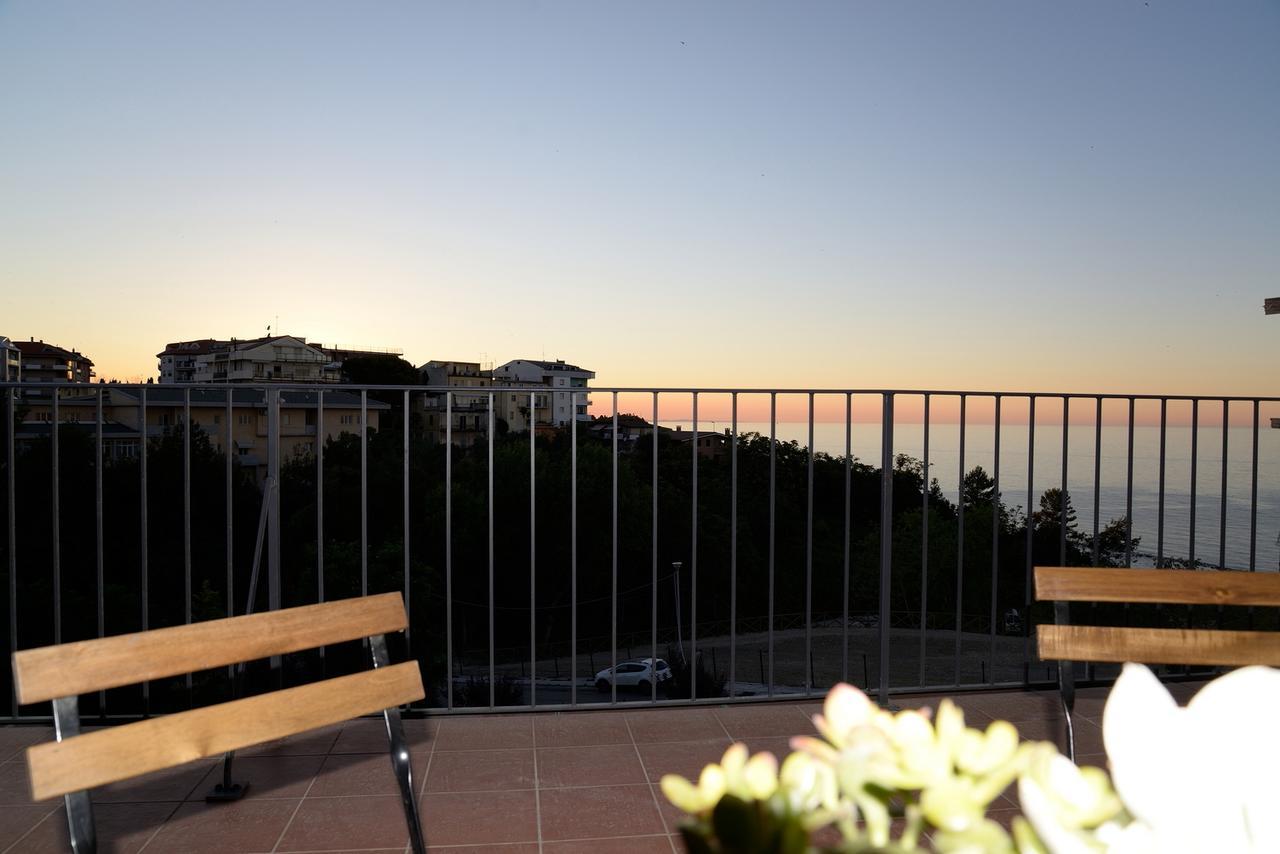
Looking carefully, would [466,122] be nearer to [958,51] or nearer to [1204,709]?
[958,51]

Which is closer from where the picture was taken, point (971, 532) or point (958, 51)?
point (958, 51)

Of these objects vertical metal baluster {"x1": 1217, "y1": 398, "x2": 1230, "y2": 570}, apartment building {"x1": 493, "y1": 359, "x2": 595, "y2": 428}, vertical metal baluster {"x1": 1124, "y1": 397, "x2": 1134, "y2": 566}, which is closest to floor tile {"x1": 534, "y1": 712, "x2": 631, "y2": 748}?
vertical metal baluster {"x1": 1124, "y1": 397, "x2": 1134, "y2": 566}

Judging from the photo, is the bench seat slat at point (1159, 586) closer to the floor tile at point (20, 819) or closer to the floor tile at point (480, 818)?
the floor tile at point (480, 818)


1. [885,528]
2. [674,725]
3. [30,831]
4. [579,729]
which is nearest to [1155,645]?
[885,528]

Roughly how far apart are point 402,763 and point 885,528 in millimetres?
2005

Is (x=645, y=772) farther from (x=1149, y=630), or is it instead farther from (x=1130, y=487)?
(x=1130, y=487)

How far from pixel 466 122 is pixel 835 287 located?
9127mm

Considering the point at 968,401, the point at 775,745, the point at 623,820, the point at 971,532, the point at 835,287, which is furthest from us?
the point at 971,532

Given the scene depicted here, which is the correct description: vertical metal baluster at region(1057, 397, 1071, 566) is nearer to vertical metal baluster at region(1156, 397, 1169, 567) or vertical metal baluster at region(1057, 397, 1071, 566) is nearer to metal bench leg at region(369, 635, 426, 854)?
vertical metal baluster at region(1156, 397, 1169, 567)

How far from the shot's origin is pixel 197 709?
3.87 ft

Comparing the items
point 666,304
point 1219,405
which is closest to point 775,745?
point 1219,405

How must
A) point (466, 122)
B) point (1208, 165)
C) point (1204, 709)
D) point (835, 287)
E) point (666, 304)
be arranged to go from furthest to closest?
point (666, 304), point (835, 287), point (466, 122), point (1208, 165), point (1204, 709)

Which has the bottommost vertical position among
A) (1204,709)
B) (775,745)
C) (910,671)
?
(910,671)

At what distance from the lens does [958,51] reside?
1161 centimetres
